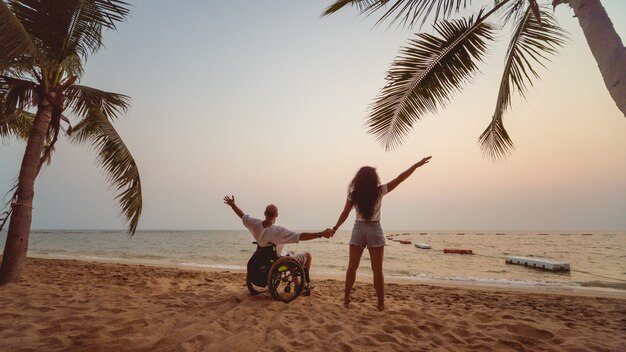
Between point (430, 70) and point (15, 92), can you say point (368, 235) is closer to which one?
point (430, 70)

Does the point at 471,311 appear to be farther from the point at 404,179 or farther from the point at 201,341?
the point at 201,341

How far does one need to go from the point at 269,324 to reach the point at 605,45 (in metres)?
3.58

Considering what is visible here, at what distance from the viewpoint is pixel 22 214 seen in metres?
4.98

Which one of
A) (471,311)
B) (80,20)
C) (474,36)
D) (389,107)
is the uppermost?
(80,20)

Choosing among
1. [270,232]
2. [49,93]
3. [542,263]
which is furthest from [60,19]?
[542,263]

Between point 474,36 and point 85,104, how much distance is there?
7098 mm

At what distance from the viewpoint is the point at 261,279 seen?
4062 millimetres

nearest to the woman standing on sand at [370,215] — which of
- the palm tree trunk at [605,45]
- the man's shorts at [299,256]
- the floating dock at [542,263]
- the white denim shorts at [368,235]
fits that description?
the white denim shorts at [368,235]

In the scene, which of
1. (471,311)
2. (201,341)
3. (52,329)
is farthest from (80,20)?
(471,311)

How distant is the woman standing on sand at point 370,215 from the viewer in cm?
376

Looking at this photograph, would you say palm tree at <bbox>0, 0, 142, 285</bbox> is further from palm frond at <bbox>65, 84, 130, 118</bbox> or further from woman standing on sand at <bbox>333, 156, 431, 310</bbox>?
woman standing on sand at <bbox>333, 156, 431, 310</bbox>

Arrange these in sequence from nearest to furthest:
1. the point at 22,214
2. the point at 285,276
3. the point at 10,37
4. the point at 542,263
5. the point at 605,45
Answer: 1. the point at 605,45
2. the point at 10,37
3. the point at 285,276
4. the point at 22,214
5. the point at 542,263

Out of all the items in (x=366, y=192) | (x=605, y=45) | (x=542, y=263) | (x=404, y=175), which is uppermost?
(x=605, y=45)

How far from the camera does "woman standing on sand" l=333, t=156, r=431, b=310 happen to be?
12.3ft
